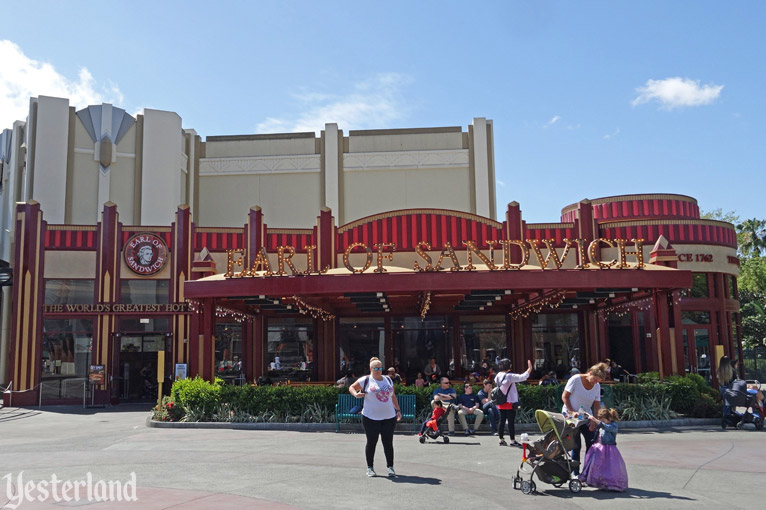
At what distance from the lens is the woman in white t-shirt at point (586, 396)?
978 cm

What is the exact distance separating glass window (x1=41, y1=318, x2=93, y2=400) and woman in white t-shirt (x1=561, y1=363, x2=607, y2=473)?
849 inches

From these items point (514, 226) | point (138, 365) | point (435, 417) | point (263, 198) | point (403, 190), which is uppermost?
point (403, 190)

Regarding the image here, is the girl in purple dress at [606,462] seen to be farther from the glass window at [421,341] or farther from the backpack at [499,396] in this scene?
the glass window at [421,341]

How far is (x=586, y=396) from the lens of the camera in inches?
388

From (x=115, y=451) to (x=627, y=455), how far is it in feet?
30.5

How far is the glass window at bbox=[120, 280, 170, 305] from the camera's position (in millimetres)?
26812

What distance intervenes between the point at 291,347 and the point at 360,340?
108 inches

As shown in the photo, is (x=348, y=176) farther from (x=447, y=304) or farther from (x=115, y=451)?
(x=115, y=451)

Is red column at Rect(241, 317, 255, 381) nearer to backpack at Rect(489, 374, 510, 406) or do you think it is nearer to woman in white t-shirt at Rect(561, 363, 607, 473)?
backpack at Rect(489, 374, 510, 406)

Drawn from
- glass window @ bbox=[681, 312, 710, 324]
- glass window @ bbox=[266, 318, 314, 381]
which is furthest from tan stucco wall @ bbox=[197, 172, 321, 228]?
glass window @ bbox=[681, 312, 710, 324]

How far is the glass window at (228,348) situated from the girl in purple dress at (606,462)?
19.5 metres

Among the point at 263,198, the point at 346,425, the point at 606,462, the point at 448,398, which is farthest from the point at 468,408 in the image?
the point at 263,198

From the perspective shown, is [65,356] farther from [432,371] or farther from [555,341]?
[555,341]

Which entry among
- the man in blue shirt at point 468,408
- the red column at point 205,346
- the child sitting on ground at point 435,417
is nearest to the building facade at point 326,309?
the red column at point 205,346
